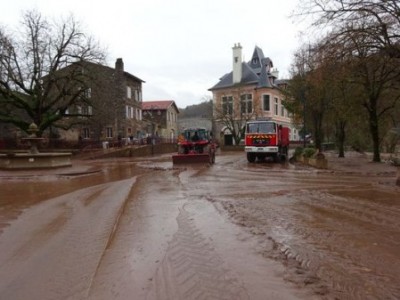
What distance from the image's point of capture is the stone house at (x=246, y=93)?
66062 millimetres

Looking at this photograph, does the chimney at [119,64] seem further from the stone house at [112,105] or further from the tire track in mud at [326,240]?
the tire track in mud at [326,240]

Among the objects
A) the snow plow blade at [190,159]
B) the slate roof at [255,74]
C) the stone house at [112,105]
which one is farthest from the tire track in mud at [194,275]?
the slate roof at [255,74]

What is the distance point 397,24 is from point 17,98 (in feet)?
114

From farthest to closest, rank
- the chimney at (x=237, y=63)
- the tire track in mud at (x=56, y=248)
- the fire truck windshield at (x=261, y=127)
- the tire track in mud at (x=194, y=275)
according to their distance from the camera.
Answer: the chimney at (x=237, y=63), the fire truck windshield at (x=261, y=127), the tire track in mud at (x=56, y=248), the tire track in mud at (x=194, y=275)

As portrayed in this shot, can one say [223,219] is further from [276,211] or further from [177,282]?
[177,282]

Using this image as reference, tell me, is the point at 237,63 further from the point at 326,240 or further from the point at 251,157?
the point at 326,240

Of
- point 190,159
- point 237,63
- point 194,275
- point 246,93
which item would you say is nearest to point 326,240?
point 194,275

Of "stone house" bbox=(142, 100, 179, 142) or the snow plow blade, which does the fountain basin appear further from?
"stone house" bbox=(142, 100, 179, 142)

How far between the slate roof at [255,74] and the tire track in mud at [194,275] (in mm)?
62262

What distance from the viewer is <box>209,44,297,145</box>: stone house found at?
217 feet

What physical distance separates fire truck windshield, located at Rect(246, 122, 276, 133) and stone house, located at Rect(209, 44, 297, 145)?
1233 inches

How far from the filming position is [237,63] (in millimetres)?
72500

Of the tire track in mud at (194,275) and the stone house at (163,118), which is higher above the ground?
the stone house at (163,118)

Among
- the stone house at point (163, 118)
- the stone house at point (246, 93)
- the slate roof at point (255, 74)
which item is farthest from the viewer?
the stone house at point (163, 118)
